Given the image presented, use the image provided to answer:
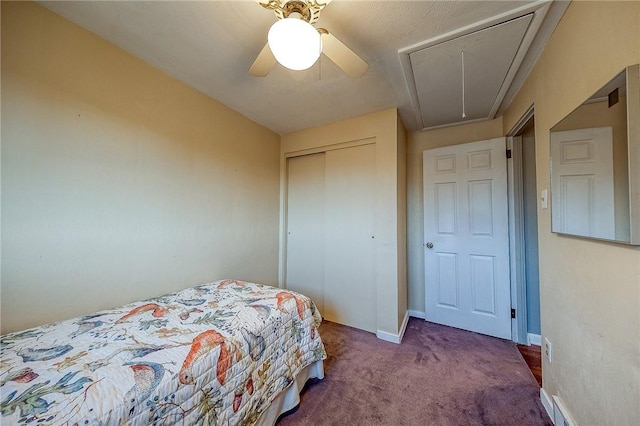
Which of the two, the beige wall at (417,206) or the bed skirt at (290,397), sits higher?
the beige wall at (417,206)

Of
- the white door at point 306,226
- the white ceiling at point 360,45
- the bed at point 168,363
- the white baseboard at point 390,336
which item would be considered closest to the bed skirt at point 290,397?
the bed at point 168,363

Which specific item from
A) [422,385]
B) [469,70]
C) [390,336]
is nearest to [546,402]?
[422,385]

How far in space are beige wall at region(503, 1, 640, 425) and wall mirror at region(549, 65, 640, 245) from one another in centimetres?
6

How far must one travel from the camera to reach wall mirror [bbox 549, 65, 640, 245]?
79cm

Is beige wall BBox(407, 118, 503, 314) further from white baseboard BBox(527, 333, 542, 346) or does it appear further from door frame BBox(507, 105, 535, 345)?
white baseboard BBox(527, 333, 542, 346)

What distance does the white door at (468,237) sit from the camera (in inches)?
88.1

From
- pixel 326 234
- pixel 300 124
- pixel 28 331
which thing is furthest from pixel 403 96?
pixel 28 331

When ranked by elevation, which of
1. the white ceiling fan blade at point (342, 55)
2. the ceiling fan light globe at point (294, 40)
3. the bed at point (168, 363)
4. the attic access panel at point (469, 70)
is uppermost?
the attic access panel at point (469, 70)

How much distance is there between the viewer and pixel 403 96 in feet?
6.59

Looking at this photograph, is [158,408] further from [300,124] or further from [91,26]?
[300,124]

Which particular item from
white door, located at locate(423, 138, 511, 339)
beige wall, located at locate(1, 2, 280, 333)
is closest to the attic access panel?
white door, located at locate(423, 138, 511, 339)

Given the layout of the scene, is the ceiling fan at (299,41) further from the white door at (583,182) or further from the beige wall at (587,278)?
the white door at (583,182)

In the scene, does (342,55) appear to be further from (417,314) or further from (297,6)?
(417,314)

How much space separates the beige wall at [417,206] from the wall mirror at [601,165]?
1445mm
